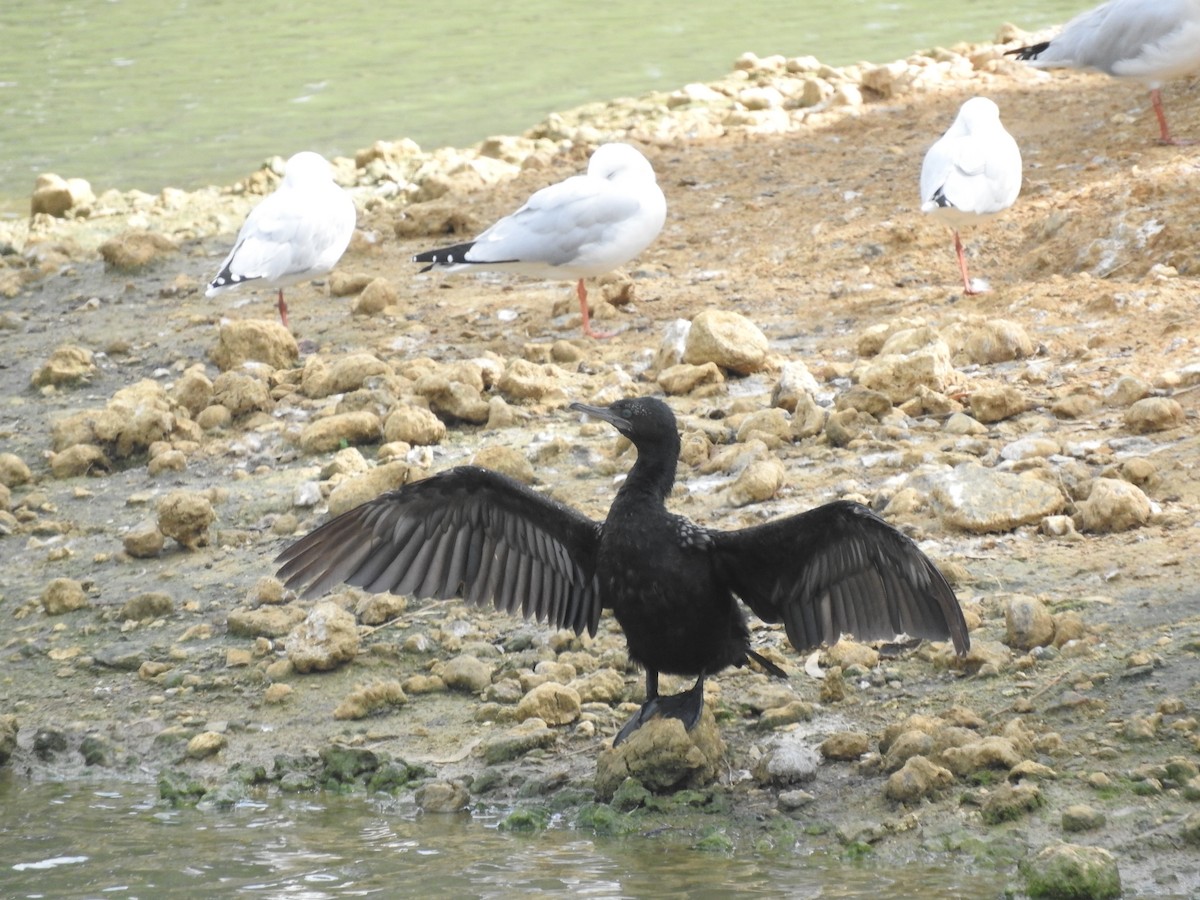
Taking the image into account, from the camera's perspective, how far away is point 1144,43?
35.9ft

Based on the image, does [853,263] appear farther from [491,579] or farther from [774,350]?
[491,579]

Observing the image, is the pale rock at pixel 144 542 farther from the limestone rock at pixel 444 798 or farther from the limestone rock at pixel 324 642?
the limestone rock at pixel 444 798

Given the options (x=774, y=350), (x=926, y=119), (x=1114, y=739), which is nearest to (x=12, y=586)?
(x=774, y=350)

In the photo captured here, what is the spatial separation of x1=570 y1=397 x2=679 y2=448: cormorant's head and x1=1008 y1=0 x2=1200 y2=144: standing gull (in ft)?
21.2

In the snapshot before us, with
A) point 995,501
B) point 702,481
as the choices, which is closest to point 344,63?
point 702,481

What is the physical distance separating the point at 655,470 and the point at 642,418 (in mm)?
193

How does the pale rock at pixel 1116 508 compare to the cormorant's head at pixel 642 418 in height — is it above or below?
below

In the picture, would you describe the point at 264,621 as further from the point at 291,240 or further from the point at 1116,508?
the point at 291,240

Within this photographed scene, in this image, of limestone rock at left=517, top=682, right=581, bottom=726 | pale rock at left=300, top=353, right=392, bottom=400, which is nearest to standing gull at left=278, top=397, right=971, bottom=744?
limestone rock at left=517, top=682, right=581, bottom=726

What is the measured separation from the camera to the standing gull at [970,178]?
29.4ft

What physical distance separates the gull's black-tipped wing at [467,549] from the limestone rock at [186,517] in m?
1.60

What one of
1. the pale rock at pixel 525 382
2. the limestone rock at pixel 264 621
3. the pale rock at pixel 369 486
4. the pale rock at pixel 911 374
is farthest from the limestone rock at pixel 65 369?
the pale rock at pixel 911 374

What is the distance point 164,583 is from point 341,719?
1.48 meters

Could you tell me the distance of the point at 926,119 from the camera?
1255 centimetres
